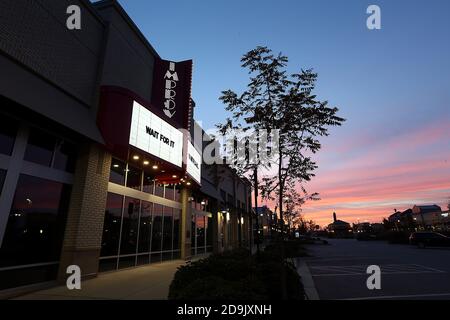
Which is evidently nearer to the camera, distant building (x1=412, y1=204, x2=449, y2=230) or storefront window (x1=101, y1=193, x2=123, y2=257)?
storefront window (x1=101, y1=193, x2=123, y2=257)

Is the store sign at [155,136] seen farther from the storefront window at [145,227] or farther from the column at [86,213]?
the storefront window at [145,227]

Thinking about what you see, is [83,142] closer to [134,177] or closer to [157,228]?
[134,177]

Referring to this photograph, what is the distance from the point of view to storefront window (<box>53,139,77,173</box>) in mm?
9621

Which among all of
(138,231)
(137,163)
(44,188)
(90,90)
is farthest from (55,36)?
(138,231)

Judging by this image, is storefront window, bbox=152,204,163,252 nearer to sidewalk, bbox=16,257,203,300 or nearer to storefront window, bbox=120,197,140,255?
storefront window, bbox=120,197,140,255

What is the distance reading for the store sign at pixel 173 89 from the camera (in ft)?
47.1

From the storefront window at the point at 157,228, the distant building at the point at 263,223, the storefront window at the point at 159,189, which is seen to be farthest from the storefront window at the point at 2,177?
the distant building at the point at 263,223

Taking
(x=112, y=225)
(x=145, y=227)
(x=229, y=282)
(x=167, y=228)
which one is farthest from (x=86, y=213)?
(x=167, y=228)

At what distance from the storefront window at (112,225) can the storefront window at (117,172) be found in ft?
2.17

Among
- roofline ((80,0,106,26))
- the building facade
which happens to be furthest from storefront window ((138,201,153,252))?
roofline ((80,0,106,26))

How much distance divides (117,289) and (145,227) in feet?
19.1

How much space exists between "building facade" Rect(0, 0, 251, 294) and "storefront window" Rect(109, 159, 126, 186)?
5cm

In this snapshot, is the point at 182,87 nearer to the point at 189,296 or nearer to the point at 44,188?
the point at 44,188
